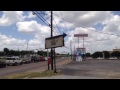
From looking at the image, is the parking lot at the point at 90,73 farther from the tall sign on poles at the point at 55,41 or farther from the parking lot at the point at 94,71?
the tall sign on poles at the point at 55,41

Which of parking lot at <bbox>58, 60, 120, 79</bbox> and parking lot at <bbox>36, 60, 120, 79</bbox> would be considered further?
parking lot at <bbox>58, 60, 120, 79</bbox>

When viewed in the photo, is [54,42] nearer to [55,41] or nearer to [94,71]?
[55,41]

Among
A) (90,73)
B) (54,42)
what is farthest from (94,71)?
(54,42)

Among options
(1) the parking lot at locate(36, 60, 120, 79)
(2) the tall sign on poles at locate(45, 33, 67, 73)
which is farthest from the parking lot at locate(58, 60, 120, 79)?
(2) the tall sign on poles at locate(45, 33, 67, 73)

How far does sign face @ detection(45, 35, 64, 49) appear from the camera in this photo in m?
26.0

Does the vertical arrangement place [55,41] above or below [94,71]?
above

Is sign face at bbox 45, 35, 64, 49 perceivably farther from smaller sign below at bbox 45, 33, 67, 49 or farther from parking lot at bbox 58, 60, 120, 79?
parking lot at bbox 58, 60, 120, 79

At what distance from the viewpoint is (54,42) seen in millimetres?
27109
